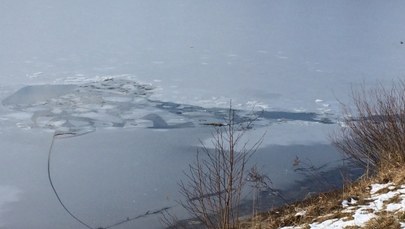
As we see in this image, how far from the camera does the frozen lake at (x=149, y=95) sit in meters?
6.31

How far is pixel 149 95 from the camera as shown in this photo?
9.82m

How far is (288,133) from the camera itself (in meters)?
8.27

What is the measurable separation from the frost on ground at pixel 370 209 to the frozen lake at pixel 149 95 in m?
1.66

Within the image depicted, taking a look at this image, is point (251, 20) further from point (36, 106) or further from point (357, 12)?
point (36, 106)

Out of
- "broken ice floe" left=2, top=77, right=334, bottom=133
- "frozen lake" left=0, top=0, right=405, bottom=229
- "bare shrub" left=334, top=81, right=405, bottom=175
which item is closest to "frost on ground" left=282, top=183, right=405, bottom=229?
"bare shrub" left=334, top=81, right=405, bottom=175

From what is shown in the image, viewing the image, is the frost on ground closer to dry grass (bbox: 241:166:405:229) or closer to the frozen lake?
dry grass (bbox: 241:166:405:229)

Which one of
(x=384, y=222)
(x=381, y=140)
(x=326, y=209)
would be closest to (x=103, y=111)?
(x=381, y=140)

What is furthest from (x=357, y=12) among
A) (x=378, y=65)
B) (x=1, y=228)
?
(x=1, y=228)

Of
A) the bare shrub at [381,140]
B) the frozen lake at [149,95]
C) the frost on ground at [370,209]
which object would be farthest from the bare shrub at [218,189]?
the bare shrub at [381,140]

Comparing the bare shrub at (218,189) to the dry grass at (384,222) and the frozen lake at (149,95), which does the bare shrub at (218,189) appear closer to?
the frozen lake at (149,95)

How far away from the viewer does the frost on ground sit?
13.3 feet

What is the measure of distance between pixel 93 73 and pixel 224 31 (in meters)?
6.99

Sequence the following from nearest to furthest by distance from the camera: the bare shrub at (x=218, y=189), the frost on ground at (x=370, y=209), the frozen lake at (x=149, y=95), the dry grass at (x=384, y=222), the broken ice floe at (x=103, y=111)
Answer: the dry grass at (x=384, y=222), the frost on ground at (x=370, y=209), the bare shrub at (x=218, y=189), the frozen lake at (x=149, y=95), the broken ice floe at (x=103, y=111)

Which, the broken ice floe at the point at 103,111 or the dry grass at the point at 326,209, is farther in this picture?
the broken ice floe at the point at 103,111
